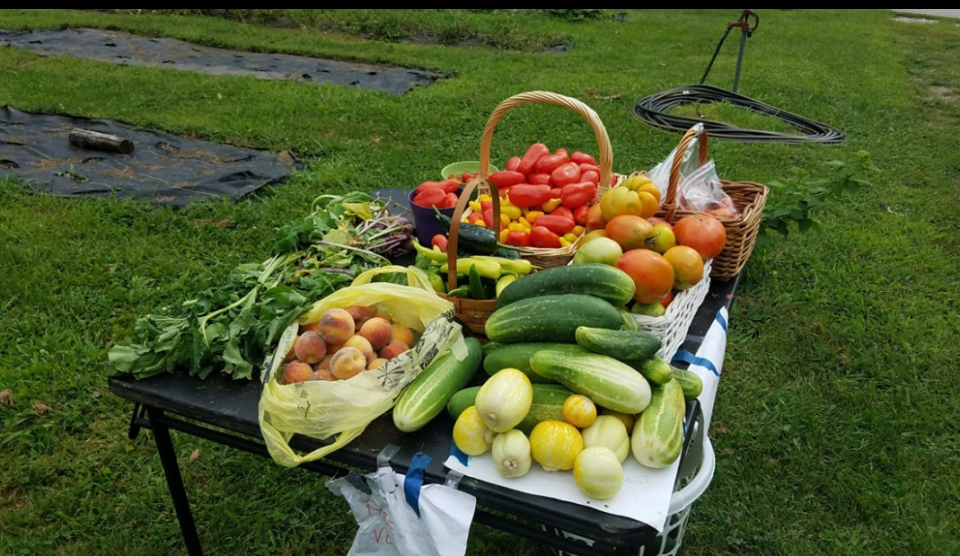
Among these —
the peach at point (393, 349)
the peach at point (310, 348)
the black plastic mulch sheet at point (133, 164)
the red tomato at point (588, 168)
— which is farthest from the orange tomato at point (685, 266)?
the black plastic mulch sheet at point (133, 164)

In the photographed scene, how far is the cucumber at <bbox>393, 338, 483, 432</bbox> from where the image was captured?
1.55m

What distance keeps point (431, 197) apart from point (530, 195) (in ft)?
1.29

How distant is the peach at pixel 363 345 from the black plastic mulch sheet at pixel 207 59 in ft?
21.4

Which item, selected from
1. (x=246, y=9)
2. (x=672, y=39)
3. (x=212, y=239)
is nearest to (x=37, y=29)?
(x=246, y=9)

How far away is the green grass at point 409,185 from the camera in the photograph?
2557mm

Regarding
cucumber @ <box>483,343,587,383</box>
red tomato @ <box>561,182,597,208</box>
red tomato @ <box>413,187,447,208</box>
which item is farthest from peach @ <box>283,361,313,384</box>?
red tomato @ <box>561,182,597,208</box>

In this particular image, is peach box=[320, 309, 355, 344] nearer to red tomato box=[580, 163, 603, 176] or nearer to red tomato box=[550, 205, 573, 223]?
red tomato box=[550, 205, 573, 223]

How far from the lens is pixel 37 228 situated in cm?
429

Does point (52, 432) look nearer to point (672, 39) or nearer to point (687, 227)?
point (687, 227)

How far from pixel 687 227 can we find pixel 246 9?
12322 millimetres

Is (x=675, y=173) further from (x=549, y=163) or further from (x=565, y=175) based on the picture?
(x=549, y=163)

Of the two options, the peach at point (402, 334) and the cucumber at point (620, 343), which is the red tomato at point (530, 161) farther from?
the cucumber at point (620, 343)

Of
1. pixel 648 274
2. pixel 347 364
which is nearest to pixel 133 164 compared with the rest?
pixel 347 364

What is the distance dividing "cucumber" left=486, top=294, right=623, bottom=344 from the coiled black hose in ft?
17.1
